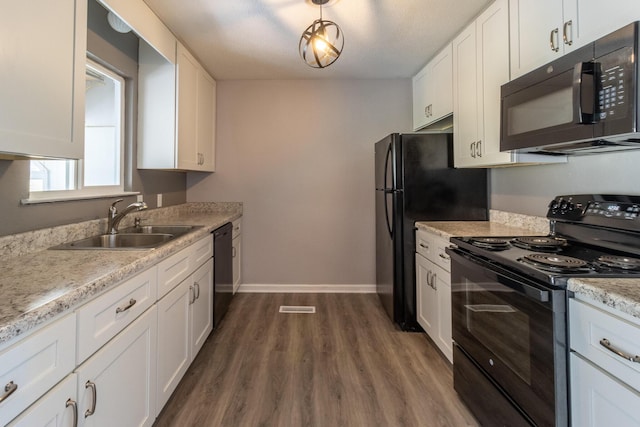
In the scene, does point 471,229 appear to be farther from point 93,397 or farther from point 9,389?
point 9,389

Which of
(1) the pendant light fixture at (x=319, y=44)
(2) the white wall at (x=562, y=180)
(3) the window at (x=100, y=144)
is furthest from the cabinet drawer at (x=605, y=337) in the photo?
(3) the window at (x=100, y=144)

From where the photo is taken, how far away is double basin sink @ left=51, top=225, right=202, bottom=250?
1827mm

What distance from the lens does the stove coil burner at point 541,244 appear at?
1557 mm

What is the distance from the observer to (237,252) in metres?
3.44

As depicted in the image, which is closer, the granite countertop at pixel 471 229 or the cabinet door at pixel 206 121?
the granite countertop at pixel 471 229

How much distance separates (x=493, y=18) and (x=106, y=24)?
2.54 metres

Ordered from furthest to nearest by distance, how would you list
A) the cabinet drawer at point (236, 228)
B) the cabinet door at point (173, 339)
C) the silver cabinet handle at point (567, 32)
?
the cabinet drawer at point (236, 228), the cabinet door at point (173, 339), the silver cabinet handle at point (567, 32)

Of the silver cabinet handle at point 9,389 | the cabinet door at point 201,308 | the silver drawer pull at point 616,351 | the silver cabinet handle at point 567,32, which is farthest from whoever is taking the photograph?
the cabinet door at point 201,308

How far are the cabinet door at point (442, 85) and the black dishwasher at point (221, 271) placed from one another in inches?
84.5

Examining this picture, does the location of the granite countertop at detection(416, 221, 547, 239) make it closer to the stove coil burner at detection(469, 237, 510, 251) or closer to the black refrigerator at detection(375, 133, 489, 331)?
the black refrigerator at detection(375, 133, 489, 331)

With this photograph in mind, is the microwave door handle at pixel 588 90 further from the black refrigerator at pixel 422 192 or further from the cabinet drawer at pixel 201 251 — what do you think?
the cabinet drawer at pixel 201 251

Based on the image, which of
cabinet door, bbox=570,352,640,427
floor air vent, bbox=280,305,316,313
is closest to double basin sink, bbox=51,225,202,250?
floor air vent, bbox=280,305,316,313

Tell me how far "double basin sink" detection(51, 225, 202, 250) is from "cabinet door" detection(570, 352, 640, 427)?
72.8 inches

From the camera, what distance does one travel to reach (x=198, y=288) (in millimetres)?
2139
